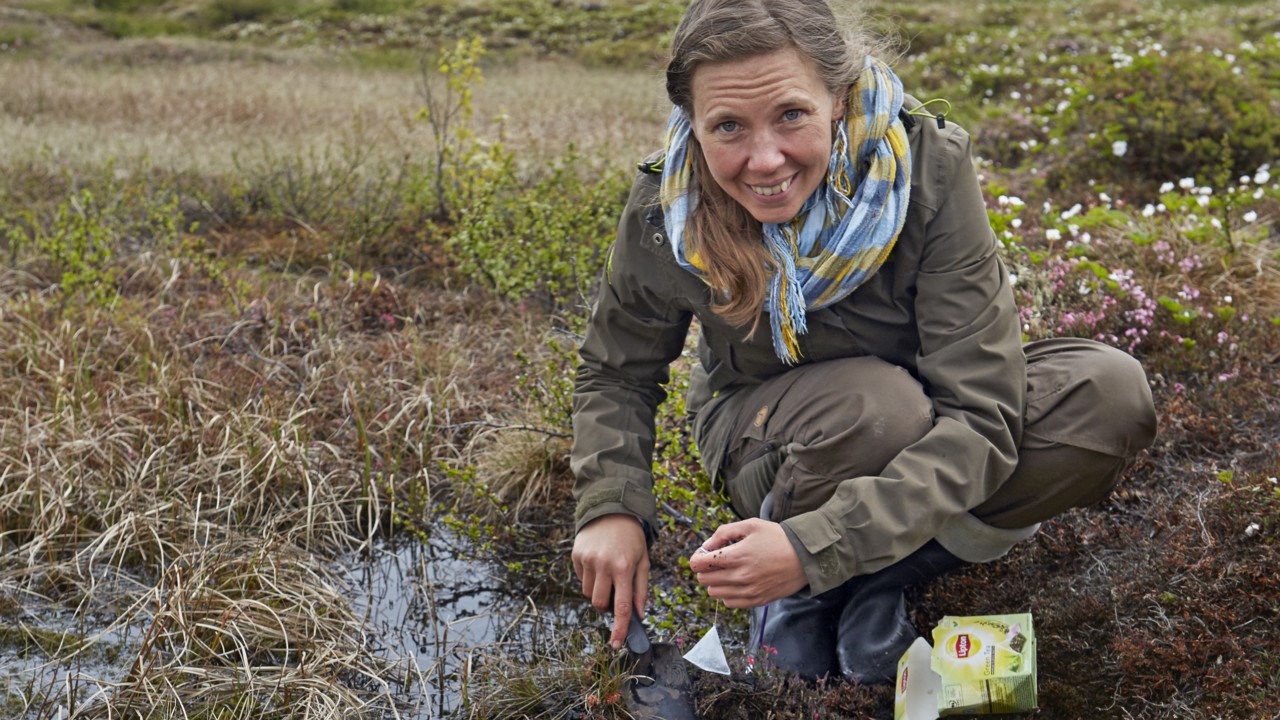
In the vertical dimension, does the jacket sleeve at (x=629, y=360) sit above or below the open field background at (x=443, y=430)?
above

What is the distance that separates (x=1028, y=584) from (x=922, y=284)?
1.01 metres

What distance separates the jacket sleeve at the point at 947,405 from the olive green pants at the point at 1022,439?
7 centimetres

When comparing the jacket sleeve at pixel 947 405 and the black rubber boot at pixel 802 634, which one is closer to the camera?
the jacket sleeve at pixel 947 405

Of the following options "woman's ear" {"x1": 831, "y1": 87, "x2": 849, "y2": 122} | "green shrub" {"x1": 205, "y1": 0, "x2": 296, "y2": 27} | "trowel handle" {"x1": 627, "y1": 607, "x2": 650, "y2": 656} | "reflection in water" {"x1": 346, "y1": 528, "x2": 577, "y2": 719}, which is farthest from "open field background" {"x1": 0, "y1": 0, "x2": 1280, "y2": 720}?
"green shrub" {"x1": 205, "y1": 0, "x2": 296, "y2": 27}

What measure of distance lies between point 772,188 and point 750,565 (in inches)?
32.7

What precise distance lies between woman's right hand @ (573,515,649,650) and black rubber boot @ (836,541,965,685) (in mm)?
546

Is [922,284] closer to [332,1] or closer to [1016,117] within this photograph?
[1016,117]

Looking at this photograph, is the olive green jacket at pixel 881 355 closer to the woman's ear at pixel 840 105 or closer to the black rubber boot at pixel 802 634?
the woman's ear at pixel 840 105

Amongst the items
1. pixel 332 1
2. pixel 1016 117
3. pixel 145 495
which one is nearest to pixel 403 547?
pixel 145 495

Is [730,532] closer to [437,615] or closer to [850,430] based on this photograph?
[850,430]

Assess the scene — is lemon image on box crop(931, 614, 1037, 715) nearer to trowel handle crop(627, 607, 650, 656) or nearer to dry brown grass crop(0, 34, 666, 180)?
trowel handle crop(627, 607, 650, 656)

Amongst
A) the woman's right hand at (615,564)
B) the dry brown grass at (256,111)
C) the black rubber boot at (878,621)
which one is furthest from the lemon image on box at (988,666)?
the dry brown grass at (256,111)

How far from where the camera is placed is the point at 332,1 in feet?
80.4

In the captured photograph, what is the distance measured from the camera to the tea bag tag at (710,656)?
2635 millimetres
